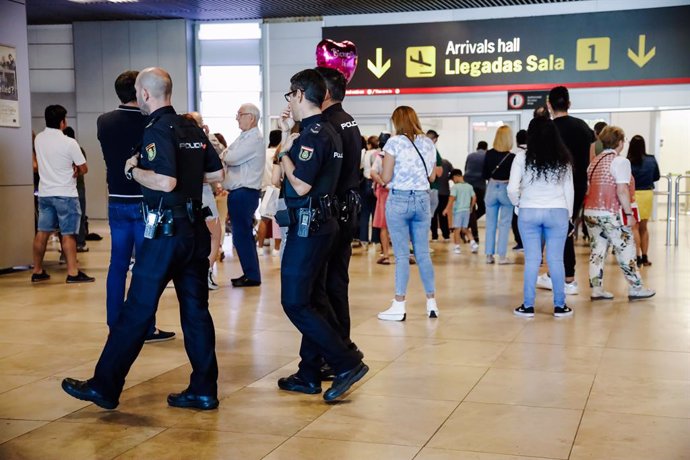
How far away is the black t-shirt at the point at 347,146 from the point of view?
14.0ft

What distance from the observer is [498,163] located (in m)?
9.35

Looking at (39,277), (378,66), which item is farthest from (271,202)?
(378,66)

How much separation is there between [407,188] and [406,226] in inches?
Answer: 11.6

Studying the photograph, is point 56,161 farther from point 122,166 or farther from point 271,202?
point 122,166

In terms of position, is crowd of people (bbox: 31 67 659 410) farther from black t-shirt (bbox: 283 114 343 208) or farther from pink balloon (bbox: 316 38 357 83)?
pink balloon (bbox: 316 38 357 83)

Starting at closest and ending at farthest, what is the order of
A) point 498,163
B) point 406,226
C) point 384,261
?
point 406,226, point 498,163, point 384,261

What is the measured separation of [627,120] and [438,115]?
12.1ft

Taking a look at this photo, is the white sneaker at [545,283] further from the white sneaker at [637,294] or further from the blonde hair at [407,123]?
the blonde hair at [407,123]

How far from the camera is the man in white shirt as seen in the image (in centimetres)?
797

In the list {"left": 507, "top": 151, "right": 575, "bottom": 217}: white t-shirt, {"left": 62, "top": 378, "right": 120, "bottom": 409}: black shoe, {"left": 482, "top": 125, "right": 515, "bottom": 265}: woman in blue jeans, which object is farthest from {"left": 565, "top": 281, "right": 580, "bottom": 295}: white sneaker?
{"left": 62, "top": 378, "right": 120, "bottom": 409}: black shoe

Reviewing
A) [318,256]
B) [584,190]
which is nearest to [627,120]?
[584,190]

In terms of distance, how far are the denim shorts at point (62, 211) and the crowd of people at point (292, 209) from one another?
1 centimetres

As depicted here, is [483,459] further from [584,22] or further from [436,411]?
[584,22]

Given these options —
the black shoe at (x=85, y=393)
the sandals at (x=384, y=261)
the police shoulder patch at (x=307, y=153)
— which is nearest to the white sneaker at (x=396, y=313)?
the police shoulder patch at (x=307, y=153)
